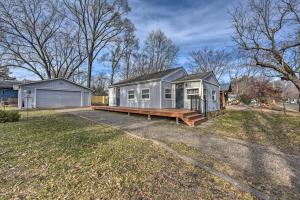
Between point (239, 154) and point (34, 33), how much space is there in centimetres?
3054

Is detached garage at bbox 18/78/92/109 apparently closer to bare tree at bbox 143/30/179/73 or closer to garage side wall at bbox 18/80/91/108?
garage side wall at bbox 18/80/91/108

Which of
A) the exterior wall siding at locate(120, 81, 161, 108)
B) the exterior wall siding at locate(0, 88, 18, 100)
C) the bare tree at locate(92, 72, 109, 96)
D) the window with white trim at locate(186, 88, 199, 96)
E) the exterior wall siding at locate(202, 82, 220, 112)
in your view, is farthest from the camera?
the bare tree at locate(92, 72, 109, 96)

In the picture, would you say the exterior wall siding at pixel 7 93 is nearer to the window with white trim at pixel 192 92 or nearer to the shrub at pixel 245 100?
the window with white trim at pixel 192 92

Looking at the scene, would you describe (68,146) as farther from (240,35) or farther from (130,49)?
(130,49)

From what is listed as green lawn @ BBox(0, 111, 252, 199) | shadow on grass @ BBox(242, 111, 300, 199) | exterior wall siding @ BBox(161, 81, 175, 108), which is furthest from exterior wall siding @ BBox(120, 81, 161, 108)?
shadow on grass @ BBox(242, 111, 300, 199)

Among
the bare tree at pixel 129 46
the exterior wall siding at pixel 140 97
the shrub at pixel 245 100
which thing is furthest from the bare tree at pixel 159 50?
the exterior wall siding at pixel 140 97

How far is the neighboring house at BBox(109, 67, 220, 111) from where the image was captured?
42.3 feet

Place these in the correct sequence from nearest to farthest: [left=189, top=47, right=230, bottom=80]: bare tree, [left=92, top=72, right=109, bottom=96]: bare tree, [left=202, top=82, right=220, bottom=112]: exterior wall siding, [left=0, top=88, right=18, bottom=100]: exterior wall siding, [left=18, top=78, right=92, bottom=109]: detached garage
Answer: [left=202, top=82, right=220, bottom=112]: exterior wall siding < [left=18, top=78, right=92, bottom=109]: detached garage < [left=0, top=88, right=18, bottom=100]: exterior wall siding < [left=189, top=47, right=230, bottom=80]: bare tree < [left=92, top=72, right=109, bottom=96]: bare tree

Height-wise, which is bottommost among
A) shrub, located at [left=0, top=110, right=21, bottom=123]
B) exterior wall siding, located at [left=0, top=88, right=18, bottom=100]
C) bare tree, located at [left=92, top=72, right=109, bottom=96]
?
shrub, located at [left=0, top=110, right=21, bottom=123]

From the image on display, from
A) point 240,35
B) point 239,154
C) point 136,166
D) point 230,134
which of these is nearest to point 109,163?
point 136,166

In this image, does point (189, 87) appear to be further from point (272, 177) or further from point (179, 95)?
point (272, 177)

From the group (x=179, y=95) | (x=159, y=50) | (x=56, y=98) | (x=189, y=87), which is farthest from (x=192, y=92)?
(x=159, y=50)

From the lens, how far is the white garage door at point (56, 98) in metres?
20.5

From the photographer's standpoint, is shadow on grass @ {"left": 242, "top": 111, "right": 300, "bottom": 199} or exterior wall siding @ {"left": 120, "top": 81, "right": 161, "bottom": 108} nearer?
shadow on grass @ {"left": 242, "top": 111, "right": 300, "bottom": 199}
